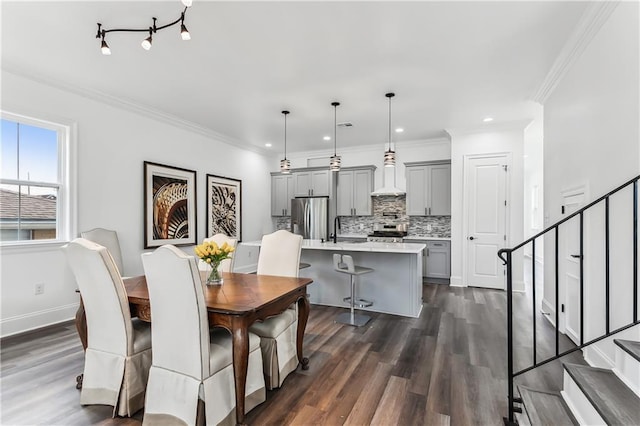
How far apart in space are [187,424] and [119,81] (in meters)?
3.68

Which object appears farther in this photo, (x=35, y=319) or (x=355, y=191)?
(x=355, y=191)

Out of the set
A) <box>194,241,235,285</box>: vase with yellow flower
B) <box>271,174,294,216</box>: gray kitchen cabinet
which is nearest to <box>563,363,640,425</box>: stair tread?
<box>194,241,235,285</box>: vase with yellow flower

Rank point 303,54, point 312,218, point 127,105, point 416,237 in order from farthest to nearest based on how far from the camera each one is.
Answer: point 312,218, point 416,237, point 127,105, point 303,54

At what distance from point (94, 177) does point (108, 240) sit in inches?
32.9

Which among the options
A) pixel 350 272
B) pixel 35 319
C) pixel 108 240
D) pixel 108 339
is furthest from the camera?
pixel 108 240

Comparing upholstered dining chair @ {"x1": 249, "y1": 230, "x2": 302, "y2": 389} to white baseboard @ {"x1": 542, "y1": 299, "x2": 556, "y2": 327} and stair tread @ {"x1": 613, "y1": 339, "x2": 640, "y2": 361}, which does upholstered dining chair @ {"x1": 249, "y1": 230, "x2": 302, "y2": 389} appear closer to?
stair tread @ {"x1": 613, "y1": 339, "x2": 640, "y2": 361}

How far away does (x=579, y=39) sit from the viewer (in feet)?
8.79

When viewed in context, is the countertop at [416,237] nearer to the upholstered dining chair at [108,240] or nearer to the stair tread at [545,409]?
the stair tread at [545,409]

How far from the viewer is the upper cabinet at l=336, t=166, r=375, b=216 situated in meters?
6.65

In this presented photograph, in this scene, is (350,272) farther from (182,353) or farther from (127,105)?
(127,105)

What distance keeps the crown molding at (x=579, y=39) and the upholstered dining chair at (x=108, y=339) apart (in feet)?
12.6

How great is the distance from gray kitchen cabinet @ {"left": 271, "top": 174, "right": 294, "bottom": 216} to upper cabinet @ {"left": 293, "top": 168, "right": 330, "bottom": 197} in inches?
7.2

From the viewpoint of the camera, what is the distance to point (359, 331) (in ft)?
11.3

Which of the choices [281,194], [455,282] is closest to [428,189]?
[455,282]
